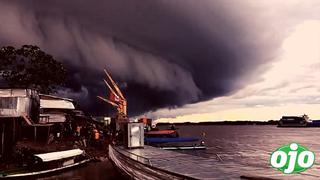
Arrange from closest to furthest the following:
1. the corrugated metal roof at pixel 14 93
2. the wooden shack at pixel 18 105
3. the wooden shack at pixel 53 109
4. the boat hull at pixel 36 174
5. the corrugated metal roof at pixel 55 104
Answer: the boat hull at pixel 36 174, the wooden shack at pixel 18 105, the corrugated metal roof at pixel 14 93, the wooden shack at pixel 53 109, the corrugated metal roof at pixel 55 104

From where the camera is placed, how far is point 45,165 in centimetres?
4044

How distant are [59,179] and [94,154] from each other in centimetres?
1977

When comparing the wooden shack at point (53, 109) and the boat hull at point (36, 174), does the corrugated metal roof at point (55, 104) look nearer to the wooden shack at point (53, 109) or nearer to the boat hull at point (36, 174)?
the wooden shack at point (53, 109)

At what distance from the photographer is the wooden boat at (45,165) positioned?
36.2 m

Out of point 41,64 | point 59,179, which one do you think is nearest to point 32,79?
point 41,64

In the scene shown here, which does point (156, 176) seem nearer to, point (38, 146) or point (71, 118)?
point (38, 146)

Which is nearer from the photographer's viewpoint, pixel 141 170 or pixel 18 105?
pixel 141 170

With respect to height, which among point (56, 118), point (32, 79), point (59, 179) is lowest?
point (59, 179)

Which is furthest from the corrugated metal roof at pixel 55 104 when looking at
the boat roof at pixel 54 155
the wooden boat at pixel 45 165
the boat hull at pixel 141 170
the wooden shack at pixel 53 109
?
the boat hull at pixel 141 170

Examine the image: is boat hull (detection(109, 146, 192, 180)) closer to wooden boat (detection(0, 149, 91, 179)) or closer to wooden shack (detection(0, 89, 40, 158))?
wooden boat (detection(0, 149, 91, 179))

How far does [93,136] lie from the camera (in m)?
68.1

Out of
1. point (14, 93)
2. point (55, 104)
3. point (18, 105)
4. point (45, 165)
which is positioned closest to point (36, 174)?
point (45, 165)

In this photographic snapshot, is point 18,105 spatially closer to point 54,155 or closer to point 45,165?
point 54,155

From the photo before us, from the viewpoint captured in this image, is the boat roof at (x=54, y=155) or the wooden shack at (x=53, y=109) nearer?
the boat roof at (x=54, y=155)
